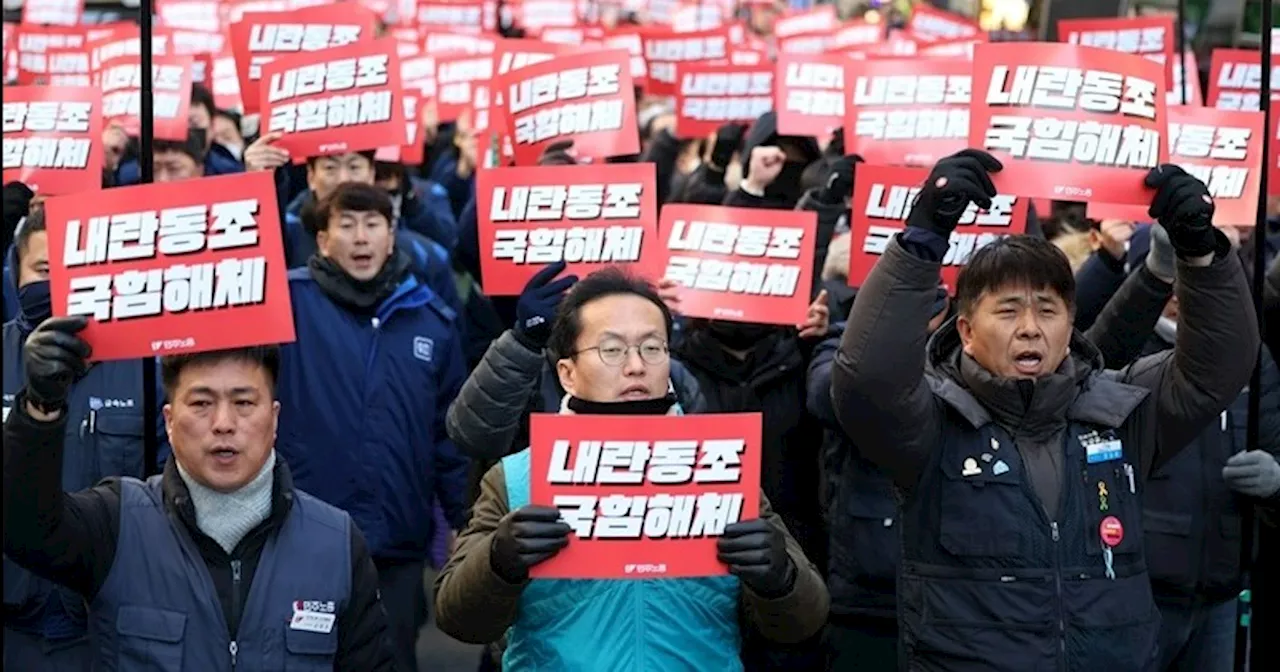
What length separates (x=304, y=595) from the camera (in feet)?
13.3

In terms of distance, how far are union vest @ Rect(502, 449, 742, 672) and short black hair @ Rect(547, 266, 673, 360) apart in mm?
371

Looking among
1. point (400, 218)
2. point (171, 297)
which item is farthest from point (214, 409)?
point (400, 218)

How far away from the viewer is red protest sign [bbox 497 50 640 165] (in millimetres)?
7809

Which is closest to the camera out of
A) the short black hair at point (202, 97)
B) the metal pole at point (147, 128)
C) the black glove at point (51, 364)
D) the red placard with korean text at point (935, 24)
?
the black glove at point (51, 364)

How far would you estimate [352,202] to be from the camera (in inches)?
274

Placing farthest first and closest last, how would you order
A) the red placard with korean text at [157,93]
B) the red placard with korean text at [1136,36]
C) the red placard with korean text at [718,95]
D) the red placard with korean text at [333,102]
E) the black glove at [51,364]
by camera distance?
1. the red placard with korean text at [718,95]
2. the red placard with korean text at [1136,36]
3. the red placard with korean text at [157,93]
4. the red placard with korean text at [333,102]
5. the black glove at [51,364]

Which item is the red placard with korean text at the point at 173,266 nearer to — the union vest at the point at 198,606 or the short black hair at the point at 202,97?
the union vest at the point at 198,606

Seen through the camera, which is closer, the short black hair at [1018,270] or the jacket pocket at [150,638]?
the jacket pocket at [150,638]

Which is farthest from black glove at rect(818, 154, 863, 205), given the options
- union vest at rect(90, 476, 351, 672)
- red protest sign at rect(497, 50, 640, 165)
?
union vest at rect(90, 476, 351, 672)

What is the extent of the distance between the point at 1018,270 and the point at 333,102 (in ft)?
12.3

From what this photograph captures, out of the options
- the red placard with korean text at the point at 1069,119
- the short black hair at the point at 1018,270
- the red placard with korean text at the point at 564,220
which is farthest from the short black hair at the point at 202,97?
the short black hair at the point at 1018,270

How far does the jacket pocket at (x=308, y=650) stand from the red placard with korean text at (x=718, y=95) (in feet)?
23.7

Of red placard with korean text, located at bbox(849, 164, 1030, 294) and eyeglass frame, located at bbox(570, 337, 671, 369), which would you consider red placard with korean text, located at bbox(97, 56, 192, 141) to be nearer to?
red placard with korean text, located at bbox(849, 164, 1030, 294)

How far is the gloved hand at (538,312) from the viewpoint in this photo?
5.29 metres
